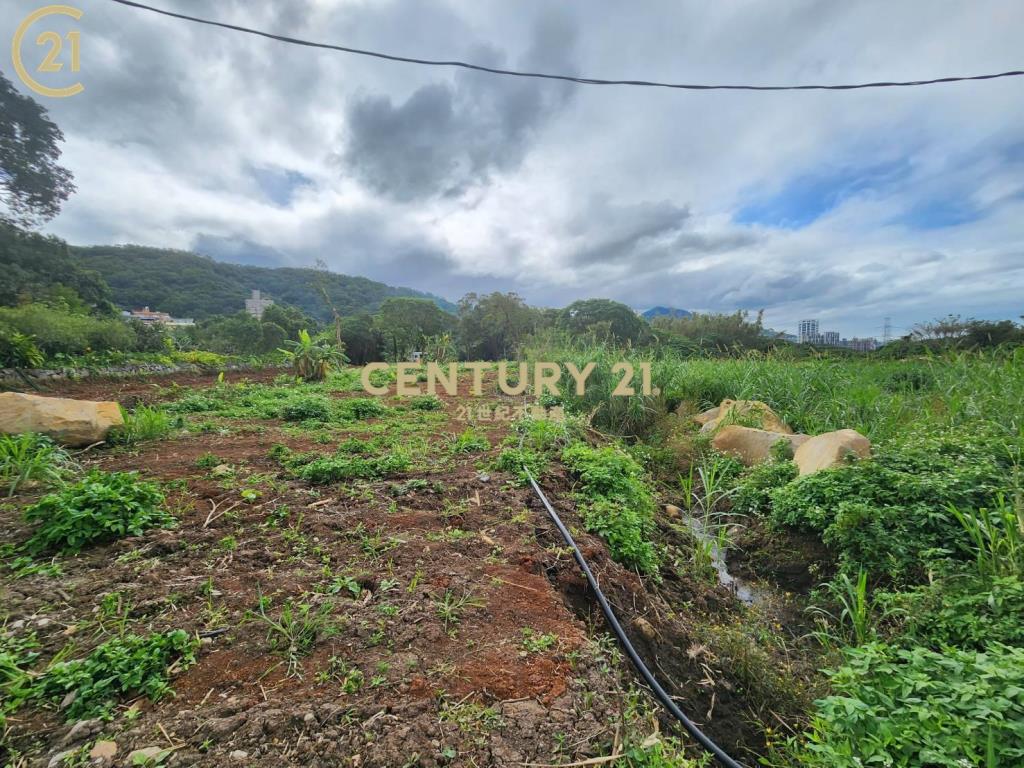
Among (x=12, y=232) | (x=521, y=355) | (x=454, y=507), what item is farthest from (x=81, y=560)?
(x=12, y=232)

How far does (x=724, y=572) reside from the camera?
288 cm

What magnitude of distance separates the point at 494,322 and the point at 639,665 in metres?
21.4

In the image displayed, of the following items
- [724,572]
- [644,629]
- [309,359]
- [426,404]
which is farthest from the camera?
[309,359]

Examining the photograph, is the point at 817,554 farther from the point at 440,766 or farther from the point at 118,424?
the point at 118,424

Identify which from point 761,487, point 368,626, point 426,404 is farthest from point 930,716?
point 426,404

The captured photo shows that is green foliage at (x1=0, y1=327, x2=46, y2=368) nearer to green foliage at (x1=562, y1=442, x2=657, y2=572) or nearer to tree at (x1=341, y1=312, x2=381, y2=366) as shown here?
green foliage at (x1=562, y1=442, x2=657, y2=572)

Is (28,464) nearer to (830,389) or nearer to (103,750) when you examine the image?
(103,750)

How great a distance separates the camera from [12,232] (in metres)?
8.38

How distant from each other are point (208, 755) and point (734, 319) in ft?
75.8

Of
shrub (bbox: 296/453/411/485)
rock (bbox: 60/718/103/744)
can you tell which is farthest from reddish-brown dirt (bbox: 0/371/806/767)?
shrub (bbox: 296/453/411/485)

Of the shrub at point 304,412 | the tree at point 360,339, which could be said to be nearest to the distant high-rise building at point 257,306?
the tree at point 360,339

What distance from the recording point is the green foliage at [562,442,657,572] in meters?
2.45

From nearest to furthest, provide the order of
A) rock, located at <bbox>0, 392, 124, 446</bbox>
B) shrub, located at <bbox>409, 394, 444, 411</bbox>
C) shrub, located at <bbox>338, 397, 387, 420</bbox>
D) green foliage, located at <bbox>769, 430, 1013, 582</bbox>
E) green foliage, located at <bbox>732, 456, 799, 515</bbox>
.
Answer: green foliage, located at <bbox>769, 430, 1013, 582</bbox>
rock, located at <bbox>0, 392, 124, 446</bbox>
green foliage, located at <bbox>732, 456, 799, 515</bbox>
shrub, located at <bbox>338, 397, 387, 420</bbox>
shrub, located at <bbox>409, 394, 444, 411</bbox>

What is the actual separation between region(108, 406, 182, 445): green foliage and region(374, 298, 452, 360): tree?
580 inches
